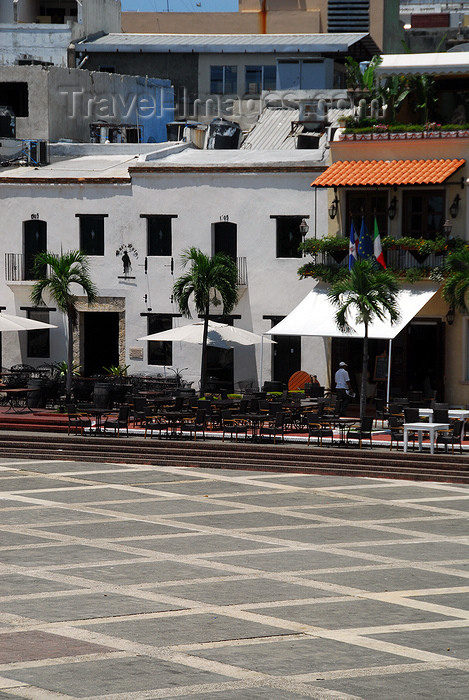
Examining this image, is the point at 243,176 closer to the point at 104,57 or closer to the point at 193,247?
the point at 193,247

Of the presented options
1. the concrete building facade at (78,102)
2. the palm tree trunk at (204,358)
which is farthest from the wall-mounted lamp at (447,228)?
the concrete building facade at (78,102)

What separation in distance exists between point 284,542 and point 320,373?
17.8 m

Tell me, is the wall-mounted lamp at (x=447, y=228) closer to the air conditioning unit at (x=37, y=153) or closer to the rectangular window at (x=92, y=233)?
the rectangular window at (x=92, y=233)

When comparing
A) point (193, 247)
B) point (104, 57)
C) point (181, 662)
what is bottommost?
point (181, 662)

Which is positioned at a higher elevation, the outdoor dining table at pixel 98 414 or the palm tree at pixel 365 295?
the palm tree at pixel 365 295

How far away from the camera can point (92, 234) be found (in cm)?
4150

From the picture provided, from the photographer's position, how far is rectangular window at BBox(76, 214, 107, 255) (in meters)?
41.4

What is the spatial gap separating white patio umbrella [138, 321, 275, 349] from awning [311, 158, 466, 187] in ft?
15.5

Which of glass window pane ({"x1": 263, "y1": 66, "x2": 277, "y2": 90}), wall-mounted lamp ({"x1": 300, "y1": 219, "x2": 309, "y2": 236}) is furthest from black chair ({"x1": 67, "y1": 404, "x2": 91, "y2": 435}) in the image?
glass window pane ({"x1": 263, "y1": 66, "x2": 277, "y2": 90})

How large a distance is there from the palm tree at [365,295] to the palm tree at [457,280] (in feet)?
9.99

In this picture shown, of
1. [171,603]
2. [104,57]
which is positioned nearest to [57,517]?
[171,603]

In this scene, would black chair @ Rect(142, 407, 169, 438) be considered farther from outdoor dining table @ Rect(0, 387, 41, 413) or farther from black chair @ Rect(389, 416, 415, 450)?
black chair @ Rect(389, 416, 415, 450)

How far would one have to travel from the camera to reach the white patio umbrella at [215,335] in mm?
36669

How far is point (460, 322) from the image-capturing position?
3697cm
